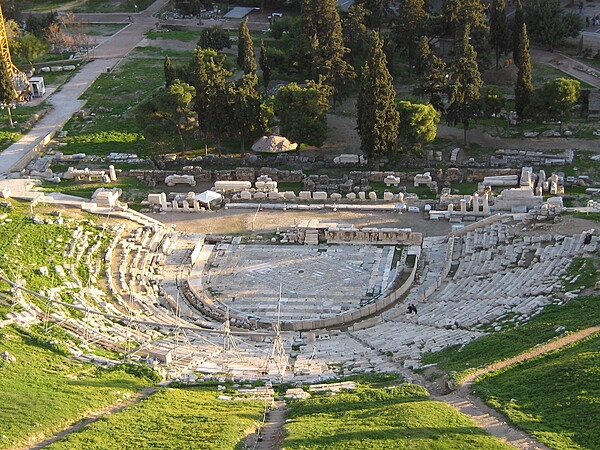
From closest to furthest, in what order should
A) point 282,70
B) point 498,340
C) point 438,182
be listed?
point 498,340
point 438,182
point 282,70

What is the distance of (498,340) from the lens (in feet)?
123

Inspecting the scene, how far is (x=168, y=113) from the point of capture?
64.9 meters

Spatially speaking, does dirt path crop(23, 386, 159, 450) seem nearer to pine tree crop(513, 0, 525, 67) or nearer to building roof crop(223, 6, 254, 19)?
pine tree crop(513, 0, 525, 67)

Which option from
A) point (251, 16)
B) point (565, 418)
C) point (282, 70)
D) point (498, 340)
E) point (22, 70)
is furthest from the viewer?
point (251, 16)

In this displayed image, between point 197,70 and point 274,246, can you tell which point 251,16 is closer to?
point 197,70

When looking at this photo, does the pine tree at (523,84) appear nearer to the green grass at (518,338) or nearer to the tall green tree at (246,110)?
the tall green tree at (246,110)

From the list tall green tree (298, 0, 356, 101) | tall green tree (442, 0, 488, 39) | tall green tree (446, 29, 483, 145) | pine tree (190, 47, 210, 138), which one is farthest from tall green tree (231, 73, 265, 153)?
tall green tree (442, 0, 488, 39)

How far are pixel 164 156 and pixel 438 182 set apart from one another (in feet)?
61.3

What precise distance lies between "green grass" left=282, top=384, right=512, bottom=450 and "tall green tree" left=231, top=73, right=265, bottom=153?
3331 cm

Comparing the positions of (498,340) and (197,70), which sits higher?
(197,70)

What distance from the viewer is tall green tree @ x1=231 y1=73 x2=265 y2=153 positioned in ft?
210

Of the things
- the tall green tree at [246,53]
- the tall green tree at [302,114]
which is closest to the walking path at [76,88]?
the tall green tree at [246,53]

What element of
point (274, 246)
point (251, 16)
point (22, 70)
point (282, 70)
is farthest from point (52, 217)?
point (251, 16)

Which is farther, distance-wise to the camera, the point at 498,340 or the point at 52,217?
the point at 52,217
